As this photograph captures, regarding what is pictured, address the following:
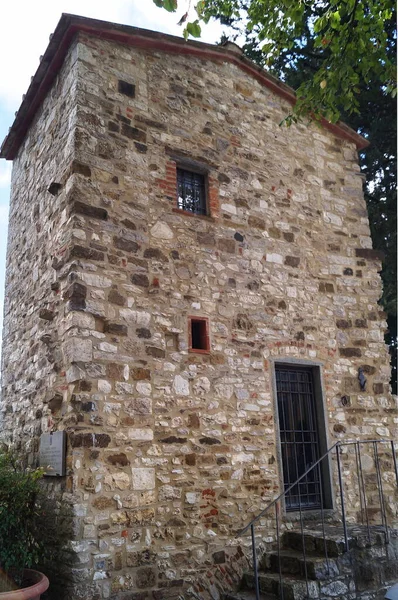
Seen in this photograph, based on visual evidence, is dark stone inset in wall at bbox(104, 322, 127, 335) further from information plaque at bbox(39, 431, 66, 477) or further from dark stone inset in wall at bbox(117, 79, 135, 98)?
A: dark stone inset in wall at bbox(117, 79, 135, 98)

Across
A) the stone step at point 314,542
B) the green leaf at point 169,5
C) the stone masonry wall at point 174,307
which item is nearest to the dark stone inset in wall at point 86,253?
the stone masonry wall at point 174,307

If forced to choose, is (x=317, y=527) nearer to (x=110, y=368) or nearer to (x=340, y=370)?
(x=340, y=370)

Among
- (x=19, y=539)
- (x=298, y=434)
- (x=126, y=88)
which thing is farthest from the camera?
(x=298, y=434)

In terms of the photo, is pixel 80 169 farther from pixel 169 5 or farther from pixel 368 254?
pixel 368 254

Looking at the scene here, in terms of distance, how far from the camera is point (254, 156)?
25.5ft

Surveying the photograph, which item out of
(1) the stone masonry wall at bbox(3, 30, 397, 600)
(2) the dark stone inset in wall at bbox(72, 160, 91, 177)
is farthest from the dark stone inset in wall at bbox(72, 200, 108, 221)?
(2) the dark stone inset in wall at bbox(72, 160, 91, 177)

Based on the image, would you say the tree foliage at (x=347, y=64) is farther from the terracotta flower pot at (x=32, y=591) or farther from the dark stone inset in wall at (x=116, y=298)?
the terracotta flower pot at (x=32, y=591)

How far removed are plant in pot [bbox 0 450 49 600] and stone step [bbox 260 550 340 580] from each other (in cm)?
236

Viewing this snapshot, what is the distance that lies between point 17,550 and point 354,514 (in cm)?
428

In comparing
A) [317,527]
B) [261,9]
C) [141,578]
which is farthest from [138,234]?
[317,527]

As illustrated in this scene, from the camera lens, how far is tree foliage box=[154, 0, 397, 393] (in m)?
5.93

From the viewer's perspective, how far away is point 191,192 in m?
7.13

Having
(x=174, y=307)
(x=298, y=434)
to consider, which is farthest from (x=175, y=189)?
(x=298, y=434)

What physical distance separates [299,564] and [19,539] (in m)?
2.80
